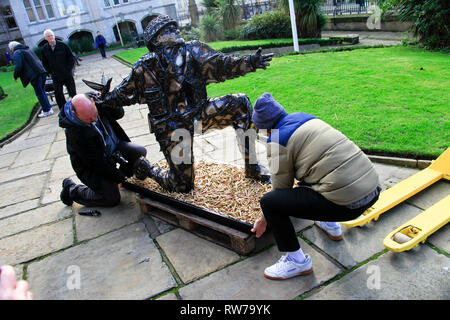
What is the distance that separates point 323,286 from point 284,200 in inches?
29.0

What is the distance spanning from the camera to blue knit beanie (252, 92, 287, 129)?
2.52m

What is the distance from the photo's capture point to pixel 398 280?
2.56 meters

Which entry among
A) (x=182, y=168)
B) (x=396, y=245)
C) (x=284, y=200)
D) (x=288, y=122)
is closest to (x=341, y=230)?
(x=396, y=245)

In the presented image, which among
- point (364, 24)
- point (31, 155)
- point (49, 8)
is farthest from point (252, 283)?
point (49, 8)

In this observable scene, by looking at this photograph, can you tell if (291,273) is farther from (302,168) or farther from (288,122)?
(288,122)

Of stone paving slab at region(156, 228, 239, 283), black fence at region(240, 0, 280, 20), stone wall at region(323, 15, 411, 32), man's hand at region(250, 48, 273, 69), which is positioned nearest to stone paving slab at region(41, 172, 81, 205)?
stone paving slab at region(156, 228, 239, 283)

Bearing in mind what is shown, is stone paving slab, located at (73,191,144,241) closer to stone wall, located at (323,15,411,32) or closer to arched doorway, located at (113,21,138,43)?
stone wall, located at (323,15,411,32)

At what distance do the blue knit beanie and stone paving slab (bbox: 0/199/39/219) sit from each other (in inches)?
136

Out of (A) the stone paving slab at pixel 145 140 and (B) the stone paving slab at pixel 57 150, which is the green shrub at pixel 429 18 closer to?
(A) the stone paving slab at pixel 145 140

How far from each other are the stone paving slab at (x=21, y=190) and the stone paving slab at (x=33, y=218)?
526 mm

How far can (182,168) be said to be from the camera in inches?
141

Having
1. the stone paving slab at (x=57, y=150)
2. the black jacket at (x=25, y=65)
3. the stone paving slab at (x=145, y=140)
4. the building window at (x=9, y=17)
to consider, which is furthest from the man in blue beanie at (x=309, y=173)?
the building window at (x=9, y=17)

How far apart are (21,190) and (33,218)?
1.14 meters

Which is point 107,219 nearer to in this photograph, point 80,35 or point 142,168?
point 142,168
